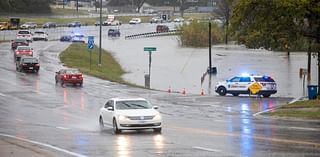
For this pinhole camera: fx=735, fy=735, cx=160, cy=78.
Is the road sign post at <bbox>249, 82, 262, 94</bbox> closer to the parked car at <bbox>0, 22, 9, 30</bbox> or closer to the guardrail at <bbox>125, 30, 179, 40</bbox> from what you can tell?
the parked car at <bbox>0, 22, 9, 30</bbox>

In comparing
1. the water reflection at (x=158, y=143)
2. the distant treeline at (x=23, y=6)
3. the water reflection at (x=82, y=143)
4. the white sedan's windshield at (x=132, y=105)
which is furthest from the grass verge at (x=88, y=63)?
the distant treeline at (x=23, y=6)

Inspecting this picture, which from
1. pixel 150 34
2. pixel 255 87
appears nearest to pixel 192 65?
pixel 255 87

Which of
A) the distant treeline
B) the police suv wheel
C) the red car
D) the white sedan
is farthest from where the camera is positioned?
the distant treeline

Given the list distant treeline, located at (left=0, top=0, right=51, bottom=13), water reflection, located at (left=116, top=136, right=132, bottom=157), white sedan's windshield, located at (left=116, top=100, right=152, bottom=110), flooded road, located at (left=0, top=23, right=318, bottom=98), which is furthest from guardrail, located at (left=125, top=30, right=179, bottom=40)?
water reflection, located at (left=116, top=136, right=132, bottom=157)

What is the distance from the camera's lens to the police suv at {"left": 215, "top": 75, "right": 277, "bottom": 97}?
5300cm

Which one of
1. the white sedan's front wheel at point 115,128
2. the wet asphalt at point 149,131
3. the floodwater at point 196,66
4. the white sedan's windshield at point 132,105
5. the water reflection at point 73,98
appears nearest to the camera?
the wet asphalt at point 149,131

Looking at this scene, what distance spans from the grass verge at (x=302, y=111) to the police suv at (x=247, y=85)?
12904 millimetres

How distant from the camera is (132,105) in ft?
90.0

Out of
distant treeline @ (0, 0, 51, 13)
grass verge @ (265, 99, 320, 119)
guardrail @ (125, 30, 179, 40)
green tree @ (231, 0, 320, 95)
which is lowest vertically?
grass verge @ (265, 99, 320, 119)

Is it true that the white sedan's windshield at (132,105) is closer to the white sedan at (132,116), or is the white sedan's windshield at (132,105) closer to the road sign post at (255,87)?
the white sedan at (132,116)

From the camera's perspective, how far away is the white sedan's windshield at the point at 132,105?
27.2 meters

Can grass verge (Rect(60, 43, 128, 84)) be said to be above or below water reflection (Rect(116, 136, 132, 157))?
above

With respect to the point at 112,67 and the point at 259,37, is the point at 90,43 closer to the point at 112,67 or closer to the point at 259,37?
the point at 112,67

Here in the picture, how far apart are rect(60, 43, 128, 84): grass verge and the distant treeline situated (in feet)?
189
